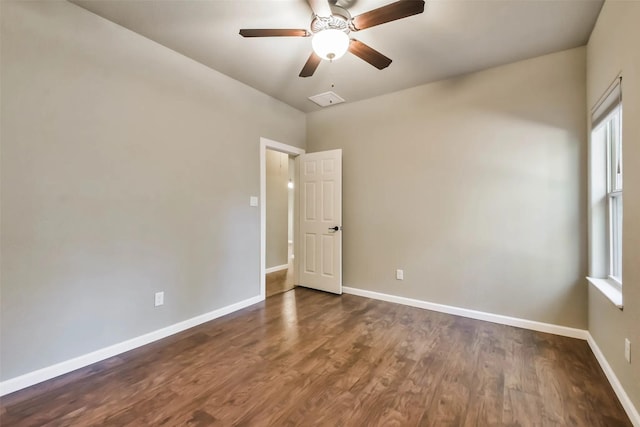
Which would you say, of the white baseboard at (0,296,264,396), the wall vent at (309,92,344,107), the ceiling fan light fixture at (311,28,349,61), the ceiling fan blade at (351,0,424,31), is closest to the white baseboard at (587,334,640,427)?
the ceiling fan blade at (351,0,424,31)

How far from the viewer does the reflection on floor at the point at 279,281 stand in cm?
417

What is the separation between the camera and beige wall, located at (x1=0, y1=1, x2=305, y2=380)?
1891mm

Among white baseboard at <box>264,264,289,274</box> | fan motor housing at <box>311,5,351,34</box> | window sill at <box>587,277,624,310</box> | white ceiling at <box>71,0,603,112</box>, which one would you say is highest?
white ceiling at <box>71,0,603,112</box>

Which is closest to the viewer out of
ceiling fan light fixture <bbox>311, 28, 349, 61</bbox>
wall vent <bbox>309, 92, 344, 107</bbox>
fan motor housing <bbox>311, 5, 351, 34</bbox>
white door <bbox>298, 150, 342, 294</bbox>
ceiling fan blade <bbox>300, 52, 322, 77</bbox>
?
ceiling fan light fixture <bbox>311, 28, 349, 61</bbox>

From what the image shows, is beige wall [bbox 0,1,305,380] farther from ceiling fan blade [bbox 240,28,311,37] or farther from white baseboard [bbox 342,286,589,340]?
white baseboard [bbox 342,286,589,340]

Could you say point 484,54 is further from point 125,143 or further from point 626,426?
point 125,143

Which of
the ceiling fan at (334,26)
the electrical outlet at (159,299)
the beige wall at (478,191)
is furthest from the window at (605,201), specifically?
Answer: the electrical outlet at (159,299)

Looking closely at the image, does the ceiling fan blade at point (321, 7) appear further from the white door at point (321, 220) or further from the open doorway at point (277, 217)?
the open doorway at point (277, 217)

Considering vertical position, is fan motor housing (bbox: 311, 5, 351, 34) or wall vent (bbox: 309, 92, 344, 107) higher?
wall vent (bbox: 309, 92, 344, 107)

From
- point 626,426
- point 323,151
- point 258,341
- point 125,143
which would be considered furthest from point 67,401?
point 323,151

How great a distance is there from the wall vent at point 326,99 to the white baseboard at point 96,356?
2.91 meters

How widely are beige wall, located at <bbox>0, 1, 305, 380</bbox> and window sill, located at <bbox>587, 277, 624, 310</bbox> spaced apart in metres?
3.32

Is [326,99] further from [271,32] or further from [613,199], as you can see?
[613,199]

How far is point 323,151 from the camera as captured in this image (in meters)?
4.18
